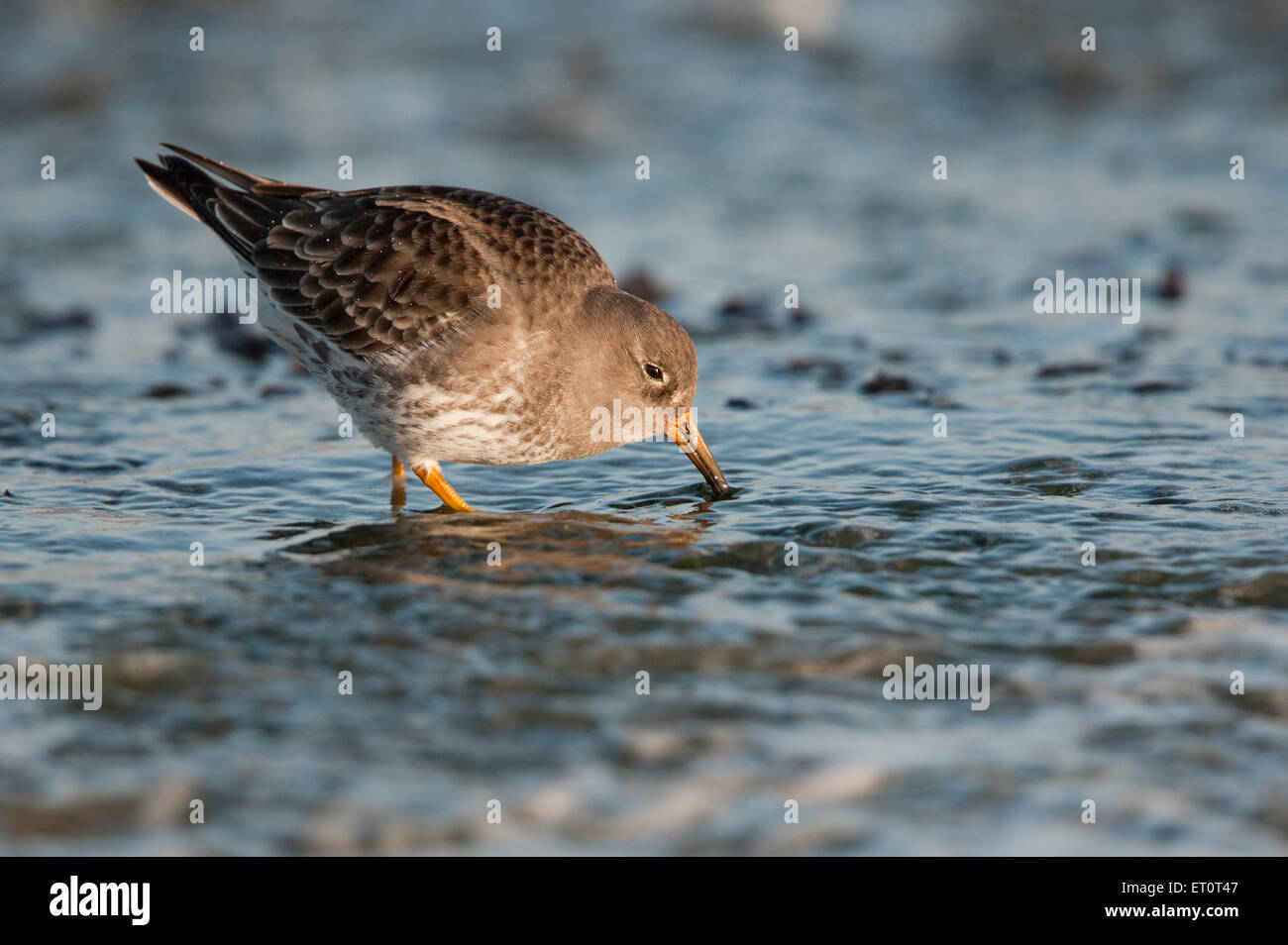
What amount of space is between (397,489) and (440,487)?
1.62ft

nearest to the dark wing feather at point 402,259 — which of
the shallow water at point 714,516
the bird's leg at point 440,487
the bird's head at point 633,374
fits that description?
the bird's head at point 633,374

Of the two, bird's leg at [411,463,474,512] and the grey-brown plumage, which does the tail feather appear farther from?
bird's leg at [411,463,474,512]

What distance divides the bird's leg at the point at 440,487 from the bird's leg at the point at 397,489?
0.73 ft

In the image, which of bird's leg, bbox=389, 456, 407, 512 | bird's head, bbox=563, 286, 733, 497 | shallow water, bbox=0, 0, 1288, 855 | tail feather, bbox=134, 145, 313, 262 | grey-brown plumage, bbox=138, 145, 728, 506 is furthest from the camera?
tail feather, bbox=134, 145, 313, 262

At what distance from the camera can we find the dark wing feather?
816 cm

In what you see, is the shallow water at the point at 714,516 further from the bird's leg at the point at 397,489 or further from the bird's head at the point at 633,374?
the bird's head at the point at 633,374

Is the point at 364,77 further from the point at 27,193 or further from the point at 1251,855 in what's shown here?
the point at 1251,855

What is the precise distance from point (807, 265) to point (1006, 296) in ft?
6.22

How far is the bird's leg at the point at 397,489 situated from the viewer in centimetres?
854

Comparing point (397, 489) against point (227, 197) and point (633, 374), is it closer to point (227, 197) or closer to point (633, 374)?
point (633, 374)

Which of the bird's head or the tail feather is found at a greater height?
the tail feather

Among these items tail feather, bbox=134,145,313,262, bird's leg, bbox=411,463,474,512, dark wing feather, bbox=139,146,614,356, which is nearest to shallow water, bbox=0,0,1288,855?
bird's leg, bbox=411,463,474,512

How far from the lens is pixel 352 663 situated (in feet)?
20.1
